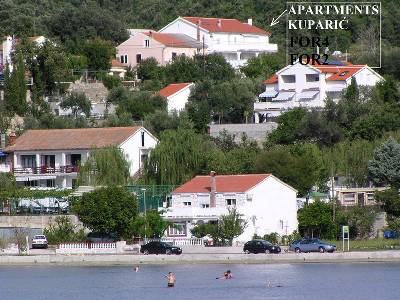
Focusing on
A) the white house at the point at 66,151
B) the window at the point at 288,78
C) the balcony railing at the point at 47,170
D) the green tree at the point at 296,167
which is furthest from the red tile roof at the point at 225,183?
the window at the point at 288,78

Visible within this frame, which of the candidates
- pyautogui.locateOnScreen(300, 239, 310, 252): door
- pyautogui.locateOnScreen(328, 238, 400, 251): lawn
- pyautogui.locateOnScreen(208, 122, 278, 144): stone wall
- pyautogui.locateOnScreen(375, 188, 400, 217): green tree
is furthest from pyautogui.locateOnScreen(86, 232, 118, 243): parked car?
pyautogui.locateOnScreen(208, 122, 278, 144): stone wall

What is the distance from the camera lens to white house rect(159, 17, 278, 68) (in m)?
134

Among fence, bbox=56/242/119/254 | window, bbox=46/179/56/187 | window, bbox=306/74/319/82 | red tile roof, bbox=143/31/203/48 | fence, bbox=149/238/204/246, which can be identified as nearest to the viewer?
fence, bbox=56/242/119/254

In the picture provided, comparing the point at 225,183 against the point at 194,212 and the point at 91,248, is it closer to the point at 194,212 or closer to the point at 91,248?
the point at 194,212

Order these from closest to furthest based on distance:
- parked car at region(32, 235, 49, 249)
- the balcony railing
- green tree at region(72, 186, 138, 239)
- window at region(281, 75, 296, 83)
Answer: green tree at region(72, 186, 138, 239) → parked car at region(32, 235, 49, 249) → the balcony railing → window at region(281, 75, 296, 83)

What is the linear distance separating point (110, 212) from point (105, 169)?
11.2m

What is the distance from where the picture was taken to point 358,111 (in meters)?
109

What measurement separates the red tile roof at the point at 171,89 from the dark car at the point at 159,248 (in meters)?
35.9

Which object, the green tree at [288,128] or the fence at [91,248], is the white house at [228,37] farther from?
the fence at [91,248]

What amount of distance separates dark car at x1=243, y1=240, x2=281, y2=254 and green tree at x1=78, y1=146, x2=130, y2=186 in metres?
17.3

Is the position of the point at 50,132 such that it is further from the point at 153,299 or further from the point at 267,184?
the point at 153,299

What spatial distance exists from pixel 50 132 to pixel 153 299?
123 ft

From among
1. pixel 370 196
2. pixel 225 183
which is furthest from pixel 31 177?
pixel 370 196

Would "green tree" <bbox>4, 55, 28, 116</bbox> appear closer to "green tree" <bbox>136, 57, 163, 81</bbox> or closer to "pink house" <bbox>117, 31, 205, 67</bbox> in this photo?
"green tree" <bbox>136, 57, 163, 81</bbox>
